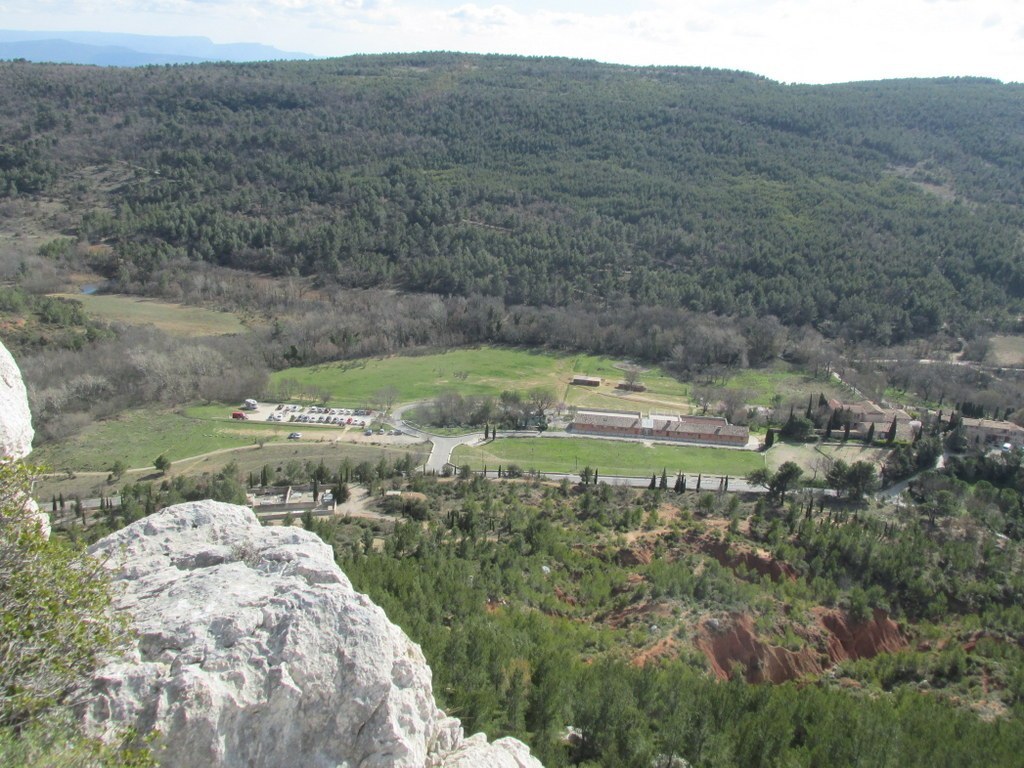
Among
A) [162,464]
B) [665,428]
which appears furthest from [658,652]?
[162,464]

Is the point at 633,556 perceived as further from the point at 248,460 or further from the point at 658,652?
the point at 248,460

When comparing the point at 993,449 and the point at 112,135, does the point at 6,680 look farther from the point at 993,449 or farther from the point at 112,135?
the point at 112,135

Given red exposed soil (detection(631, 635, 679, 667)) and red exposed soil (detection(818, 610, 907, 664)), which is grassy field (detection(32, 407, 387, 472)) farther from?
red exposed soil (detection(818, 610, 907, 664))

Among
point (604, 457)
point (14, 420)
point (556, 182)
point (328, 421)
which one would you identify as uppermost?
point (14, 420)

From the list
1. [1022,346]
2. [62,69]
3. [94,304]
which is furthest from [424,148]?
[1022,346]

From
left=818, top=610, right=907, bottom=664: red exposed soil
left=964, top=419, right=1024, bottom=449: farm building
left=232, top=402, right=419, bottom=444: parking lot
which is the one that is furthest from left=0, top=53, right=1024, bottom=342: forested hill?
left=818, top=610, right=907, bottom=664: red exposed soil

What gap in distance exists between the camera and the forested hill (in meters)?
100

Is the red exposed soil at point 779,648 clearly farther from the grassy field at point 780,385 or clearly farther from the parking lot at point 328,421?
the grassy field at point 780,385

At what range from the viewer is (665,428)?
65.7 m

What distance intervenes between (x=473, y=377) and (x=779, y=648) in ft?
167

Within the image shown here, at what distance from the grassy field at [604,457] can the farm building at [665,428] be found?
1621 mm

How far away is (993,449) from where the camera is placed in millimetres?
62781

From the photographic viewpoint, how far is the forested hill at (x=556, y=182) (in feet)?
330

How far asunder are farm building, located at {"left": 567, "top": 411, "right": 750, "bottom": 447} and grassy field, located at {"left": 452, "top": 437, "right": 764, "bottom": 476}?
162 centimetres
